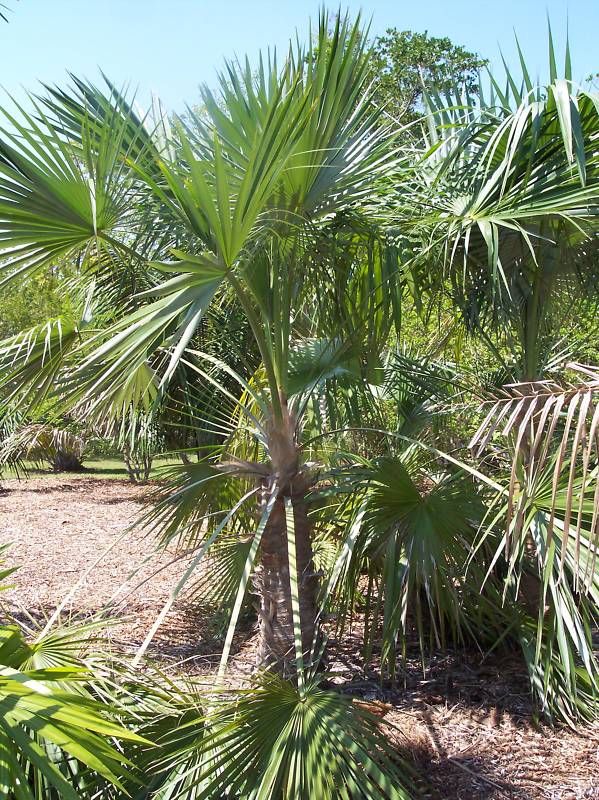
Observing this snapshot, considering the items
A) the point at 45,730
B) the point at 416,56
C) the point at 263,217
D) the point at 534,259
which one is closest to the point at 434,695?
the point at 534,259

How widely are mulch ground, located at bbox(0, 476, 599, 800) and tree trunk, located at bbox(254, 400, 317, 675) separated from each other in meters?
0.41

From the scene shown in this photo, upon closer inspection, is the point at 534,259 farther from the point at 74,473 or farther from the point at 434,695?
the point at 74,473

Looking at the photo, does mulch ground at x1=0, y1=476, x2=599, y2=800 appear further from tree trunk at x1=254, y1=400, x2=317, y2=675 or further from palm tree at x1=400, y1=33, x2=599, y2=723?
tree trunk at x1=254, y1=400, x2=317, y2=675

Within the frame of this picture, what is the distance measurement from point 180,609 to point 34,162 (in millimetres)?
3867

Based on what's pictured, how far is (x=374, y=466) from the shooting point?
12.9 ft

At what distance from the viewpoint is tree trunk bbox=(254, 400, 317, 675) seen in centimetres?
374

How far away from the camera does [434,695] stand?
14.3 feet

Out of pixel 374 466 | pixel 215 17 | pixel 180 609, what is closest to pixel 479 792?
pixel 374 466

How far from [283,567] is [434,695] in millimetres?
1356

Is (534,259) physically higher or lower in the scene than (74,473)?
higher

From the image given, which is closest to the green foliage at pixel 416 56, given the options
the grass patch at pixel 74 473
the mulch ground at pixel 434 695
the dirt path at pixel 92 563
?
the grass patch at pixel 74 473

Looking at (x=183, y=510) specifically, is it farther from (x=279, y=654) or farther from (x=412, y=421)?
(x=412, y=421)

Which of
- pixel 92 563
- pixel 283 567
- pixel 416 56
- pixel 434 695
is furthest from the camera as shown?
pixel 416 56

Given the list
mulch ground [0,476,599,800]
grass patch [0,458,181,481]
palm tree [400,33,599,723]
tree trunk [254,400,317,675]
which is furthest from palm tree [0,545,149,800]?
grass patch [0,458,181,481]
